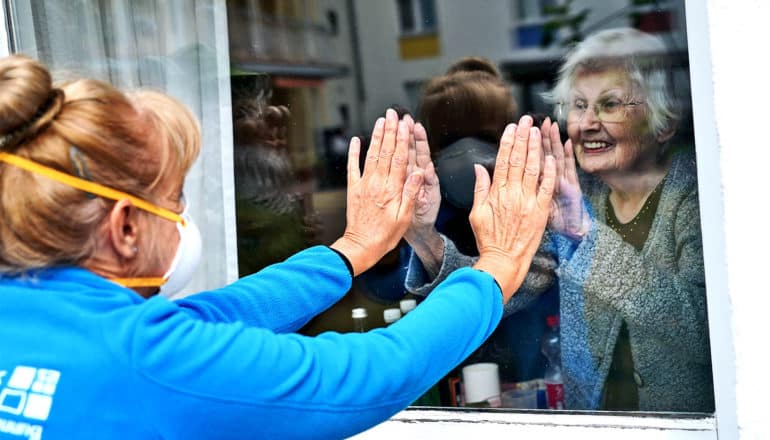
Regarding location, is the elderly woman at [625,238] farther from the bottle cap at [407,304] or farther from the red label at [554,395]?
the bottle cap at [407,304]

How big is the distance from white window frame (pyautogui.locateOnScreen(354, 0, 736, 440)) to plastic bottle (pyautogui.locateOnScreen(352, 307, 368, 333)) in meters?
0.40

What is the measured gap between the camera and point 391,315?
6.99 ft

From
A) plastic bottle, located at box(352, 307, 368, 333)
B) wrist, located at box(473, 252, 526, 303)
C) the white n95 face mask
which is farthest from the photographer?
plastic bottle, located at box(352, 307, 368, 333)

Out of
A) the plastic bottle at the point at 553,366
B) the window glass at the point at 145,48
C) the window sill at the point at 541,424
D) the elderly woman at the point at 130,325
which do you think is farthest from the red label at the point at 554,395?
the window glass at the point at 145,48

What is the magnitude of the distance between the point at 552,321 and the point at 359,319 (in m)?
0.49

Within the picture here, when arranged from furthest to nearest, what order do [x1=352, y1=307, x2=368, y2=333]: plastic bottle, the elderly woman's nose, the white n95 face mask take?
1. [x1=352, y1=307, x2=368, y2=333]: plastic bottle
2. the elderly woman's nose
3. the white n95 face mask

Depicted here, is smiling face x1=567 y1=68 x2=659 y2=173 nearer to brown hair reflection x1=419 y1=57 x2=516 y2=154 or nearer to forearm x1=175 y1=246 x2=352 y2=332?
brown hair reflection x1=419 y1=57 x2=516 y2=154

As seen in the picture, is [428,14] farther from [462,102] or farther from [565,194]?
[565,194]

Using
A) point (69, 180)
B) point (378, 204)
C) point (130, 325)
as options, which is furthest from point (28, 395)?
point (378, 204)

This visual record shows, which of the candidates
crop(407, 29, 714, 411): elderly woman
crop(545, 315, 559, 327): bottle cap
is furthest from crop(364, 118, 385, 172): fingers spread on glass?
crop(545, 315, 559, 327): bottle cap

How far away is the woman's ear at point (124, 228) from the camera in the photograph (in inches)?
43.3

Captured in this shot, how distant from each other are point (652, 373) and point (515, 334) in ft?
1.11

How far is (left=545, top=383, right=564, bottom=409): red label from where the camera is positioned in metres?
1.97

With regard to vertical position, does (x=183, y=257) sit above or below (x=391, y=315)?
above
